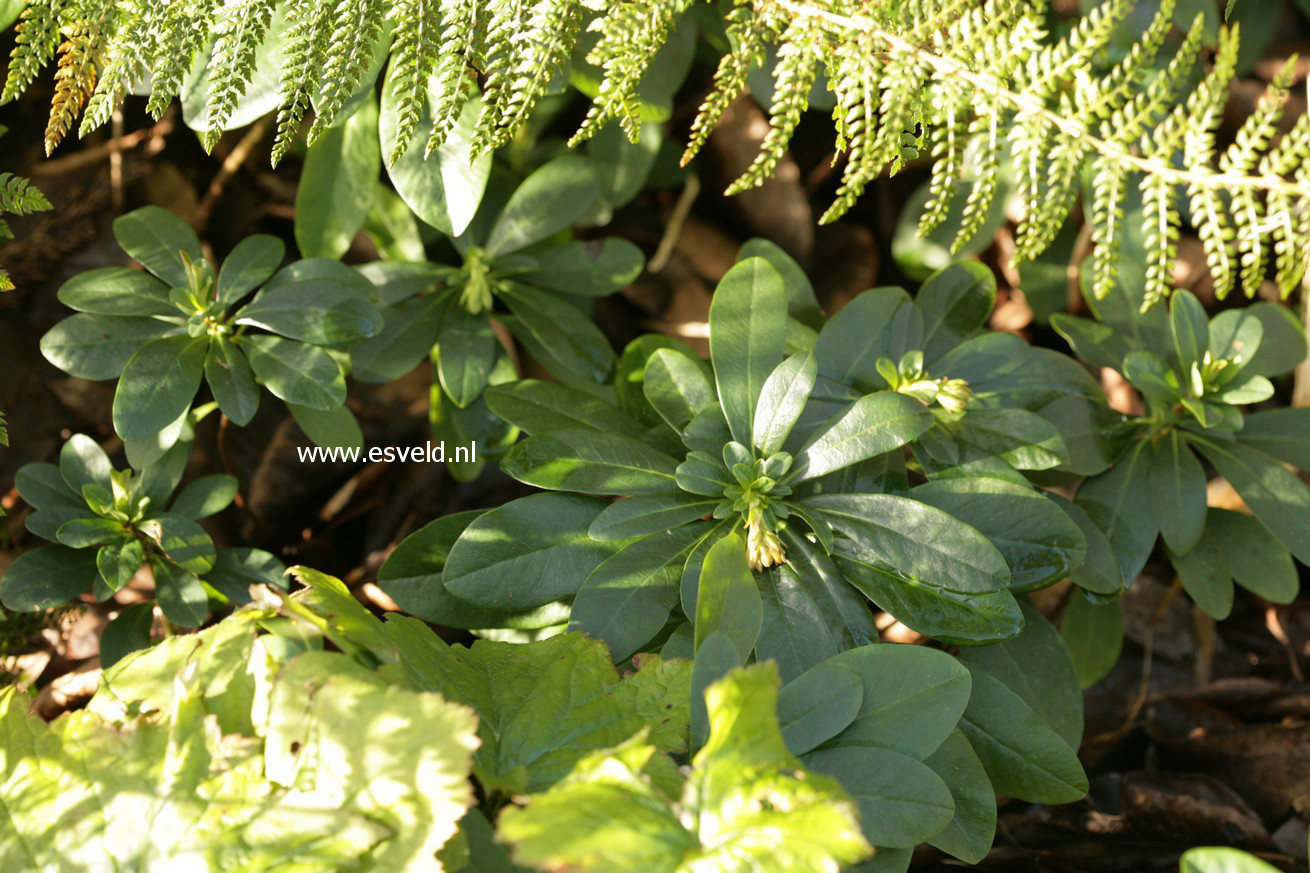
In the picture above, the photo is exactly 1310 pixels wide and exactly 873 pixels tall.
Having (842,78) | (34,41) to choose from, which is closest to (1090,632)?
(842,78)

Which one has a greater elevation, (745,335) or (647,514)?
(745,335)

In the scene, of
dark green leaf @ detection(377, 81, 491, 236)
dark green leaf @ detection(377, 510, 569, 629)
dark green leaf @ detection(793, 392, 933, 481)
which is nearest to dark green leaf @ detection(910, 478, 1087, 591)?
dark green leaf @ detection(793, 392, 933, 481)

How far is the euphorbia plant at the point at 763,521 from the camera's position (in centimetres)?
144

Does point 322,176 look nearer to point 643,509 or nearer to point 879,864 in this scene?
point 643,509

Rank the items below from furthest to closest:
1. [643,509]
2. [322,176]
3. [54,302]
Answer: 1. [54,302]
2. [322,176]
3. [643,509]

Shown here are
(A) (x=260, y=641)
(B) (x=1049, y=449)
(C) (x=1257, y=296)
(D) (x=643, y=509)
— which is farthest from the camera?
(C) (x=1257, y=296)

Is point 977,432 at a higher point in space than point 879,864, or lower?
higher

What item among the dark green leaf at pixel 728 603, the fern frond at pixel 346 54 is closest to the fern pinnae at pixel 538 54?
the fern frond at pixel 346 54

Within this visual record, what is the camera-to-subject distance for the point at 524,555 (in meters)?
1.51

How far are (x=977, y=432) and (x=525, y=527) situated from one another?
0.78 metres

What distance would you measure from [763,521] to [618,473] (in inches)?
9.4

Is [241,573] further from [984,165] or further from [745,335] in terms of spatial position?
[984,165]

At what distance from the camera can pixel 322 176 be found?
1937 millimetres

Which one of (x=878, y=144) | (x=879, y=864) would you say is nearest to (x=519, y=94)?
(x=878, y=144)
